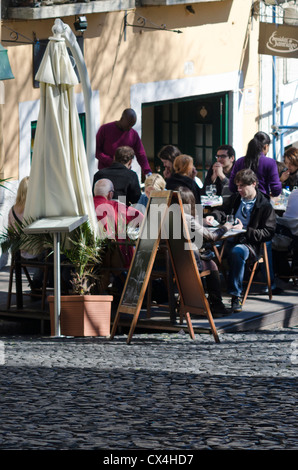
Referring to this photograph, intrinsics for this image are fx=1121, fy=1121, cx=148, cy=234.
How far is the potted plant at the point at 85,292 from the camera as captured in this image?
31.2 feet

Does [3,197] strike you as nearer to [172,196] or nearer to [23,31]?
[23,31]

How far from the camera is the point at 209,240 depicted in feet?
32.8

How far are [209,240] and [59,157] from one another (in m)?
1.53

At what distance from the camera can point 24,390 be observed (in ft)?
23.6

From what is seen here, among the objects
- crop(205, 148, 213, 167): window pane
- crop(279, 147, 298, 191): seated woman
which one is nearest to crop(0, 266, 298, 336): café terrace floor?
crop(279, 147, 298, 191): seated woman

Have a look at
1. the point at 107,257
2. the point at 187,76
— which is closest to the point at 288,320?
the point at 107,257

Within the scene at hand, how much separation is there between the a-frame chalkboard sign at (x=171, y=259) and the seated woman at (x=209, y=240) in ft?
0.82

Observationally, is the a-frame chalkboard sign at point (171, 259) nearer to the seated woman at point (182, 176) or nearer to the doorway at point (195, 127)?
the seated woman at point (182, 176)

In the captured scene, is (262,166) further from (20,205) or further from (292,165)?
(20,205)

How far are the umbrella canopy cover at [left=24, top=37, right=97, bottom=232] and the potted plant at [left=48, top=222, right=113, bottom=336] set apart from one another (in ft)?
0.65

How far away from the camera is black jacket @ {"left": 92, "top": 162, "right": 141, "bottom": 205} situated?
11.8 metres

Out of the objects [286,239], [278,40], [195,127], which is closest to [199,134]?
[195,127]

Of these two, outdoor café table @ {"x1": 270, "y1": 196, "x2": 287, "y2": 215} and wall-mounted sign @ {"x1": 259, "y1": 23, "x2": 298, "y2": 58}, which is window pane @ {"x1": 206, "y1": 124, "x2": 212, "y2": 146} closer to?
wall-mounted sign @ {"x1": 259, "y1": 23, "x2": 298, "y2": 58}

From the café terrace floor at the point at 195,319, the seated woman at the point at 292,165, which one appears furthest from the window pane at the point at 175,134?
the café terrace floor at the point at 195,319
